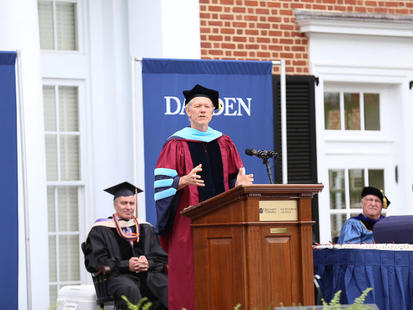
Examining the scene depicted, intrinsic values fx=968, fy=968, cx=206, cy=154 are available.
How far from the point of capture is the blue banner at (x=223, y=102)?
835 centimetres

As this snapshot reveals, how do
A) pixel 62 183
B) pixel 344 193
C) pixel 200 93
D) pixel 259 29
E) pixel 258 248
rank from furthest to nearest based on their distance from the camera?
pixel 344 193 < pixel 259 29 < pixel 62 183 < pixel 200 93 < pixel 258 248

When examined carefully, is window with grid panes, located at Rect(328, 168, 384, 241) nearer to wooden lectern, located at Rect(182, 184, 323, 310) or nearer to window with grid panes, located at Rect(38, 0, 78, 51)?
window with grid panes, located at Rect(38, 0, 78, 51)

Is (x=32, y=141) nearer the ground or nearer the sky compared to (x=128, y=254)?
nearer the sky

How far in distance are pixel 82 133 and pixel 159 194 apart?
3.82 m

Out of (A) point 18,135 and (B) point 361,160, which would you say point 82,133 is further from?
(B) point 361,160

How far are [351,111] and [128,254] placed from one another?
3520 mm

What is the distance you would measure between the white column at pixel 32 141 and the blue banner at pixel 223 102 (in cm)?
95

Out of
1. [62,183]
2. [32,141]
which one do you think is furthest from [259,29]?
[32,141]

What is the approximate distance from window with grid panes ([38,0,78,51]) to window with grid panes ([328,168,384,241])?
10.1 ft

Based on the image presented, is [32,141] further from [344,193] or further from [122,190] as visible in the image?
[344,193]

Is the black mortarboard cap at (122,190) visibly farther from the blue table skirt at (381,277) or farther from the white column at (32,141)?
the blue table skirt at (381,277)

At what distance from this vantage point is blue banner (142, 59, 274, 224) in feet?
27.4

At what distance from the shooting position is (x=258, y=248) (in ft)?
17.1

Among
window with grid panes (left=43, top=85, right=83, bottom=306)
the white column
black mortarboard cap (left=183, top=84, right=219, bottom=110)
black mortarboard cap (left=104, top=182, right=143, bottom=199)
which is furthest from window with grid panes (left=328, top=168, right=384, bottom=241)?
black mortarboard cap (left=183, top=84, right=219, bottom=110)
